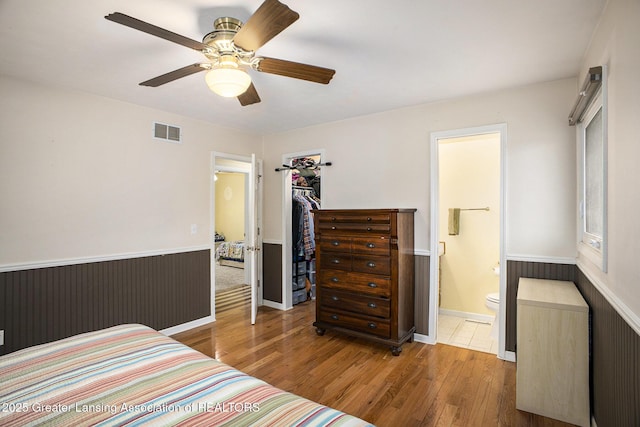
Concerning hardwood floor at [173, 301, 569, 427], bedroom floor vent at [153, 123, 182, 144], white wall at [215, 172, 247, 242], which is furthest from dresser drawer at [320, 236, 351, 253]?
white wall at [215, 172, 247, 242]

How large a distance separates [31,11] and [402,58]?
227 cm

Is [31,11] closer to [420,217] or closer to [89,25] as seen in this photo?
[89,25]

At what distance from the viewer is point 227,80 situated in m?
1.74

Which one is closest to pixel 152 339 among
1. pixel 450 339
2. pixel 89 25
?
pixel 89 25

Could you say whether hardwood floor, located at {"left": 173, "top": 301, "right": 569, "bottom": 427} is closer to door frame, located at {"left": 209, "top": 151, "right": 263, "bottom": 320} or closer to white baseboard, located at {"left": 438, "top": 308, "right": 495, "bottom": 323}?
door frame, located at {"left": 209, "top": 151, "right": 263, "bottom": 320}

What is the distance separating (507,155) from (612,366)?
1.90m

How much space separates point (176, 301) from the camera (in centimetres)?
375

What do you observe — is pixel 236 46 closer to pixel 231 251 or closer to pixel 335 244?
pixel 335 244

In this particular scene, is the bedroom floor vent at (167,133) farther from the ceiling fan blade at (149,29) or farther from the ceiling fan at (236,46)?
the ceiling fan blade at (149,29)

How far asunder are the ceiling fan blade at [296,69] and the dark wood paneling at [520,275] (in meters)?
2.39

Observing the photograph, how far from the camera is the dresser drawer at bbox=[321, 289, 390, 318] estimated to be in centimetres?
319

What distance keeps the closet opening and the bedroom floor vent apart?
1381 mm

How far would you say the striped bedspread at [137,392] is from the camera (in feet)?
3.49

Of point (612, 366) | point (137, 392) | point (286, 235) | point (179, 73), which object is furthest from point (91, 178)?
point (612, 366)
